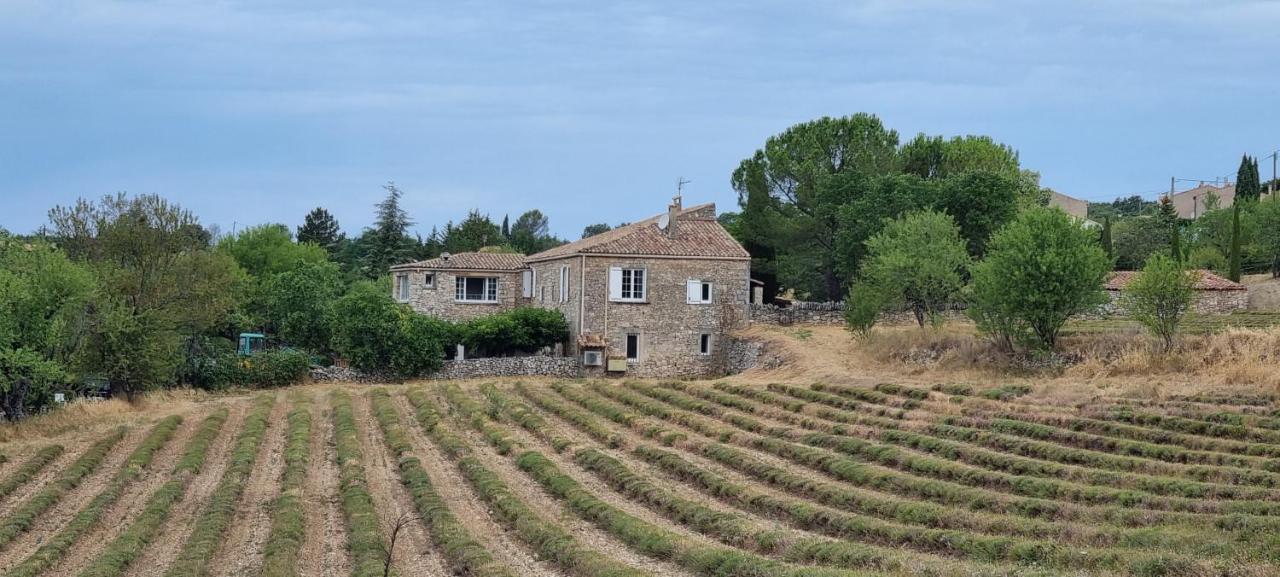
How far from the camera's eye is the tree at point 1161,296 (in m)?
34.4

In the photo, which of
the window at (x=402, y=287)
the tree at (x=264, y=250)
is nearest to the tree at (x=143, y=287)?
the window at (x=402, y=287)

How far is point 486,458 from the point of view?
30281 mm

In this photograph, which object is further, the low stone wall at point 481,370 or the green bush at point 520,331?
the green bush at point 520,331

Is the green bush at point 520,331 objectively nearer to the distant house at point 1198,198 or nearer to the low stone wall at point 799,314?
the low stone wall at point 799,314

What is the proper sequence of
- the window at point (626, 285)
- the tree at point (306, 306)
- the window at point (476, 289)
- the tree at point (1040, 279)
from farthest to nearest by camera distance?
the tree at point (306, 306) → the window at point (476, 289) → the window at point (626, 285) → the tree at point (1040, 279)

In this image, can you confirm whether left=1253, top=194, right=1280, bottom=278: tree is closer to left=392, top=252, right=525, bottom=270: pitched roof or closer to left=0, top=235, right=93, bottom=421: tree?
left=392, top=252, right=525, bottom=270: pitched roof

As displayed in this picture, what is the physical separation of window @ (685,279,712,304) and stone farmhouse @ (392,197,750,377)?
4 centimetres

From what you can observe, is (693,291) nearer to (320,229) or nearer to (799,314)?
(799,314)

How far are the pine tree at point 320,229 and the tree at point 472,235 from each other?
14.1m

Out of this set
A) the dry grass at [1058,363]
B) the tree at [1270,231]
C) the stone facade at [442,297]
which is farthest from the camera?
the tree at [1270,231]

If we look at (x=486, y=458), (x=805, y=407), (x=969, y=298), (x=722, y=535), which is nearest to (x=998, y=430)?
(x=805, y=407)

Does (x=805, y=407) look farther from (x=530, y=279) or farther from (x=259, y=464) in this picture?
(x=530, y=279)

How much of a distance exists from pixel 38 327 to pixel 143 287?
8435 millimetres

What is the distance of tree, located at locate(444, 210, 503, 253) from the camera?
94.4 metres
